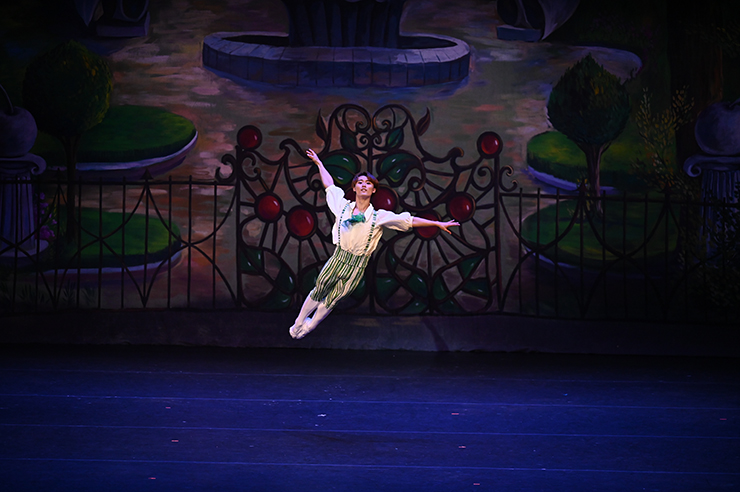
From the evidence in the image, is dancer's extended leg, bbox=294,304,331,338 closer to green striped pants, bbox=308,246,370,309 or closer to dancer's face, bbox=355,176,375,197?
green striped pants, bbox=308,246,370,309

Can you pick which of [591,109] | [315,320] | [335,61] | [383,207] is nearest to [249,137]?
[335,61]

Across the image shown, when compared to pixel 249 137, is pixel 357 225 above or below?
below

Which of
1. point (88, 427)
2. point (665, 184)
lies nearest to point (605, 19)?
point (665, 184)

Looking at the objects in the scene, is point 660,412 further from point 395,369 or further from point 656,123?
point 656,123

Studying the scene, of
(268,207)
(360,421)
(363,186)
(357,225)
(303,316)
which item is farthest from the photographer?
(268,207)

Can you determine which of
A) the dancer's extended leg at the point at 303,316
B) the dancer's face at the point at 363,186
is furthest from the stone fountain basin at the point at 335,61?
the dancer's extended leg at the point at 303,316

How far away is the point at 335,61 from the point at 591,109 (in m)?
1.93

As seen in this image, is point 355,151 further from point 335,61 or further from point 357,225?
point 357,225

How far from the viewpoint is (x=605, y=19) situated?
607 cm

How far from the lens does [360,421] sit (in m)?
4.18

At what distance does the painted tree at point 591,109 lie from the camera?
5996mm

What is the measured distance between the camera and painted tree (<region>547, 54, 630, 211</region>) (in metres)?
6.00

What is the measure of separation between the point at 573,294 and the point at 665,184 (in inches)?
41.9

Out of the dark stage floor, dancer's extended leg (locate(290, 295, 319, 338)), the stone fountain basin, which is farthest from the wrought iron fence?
dancer's extended leg (locate(290, 295, 319, 338))
